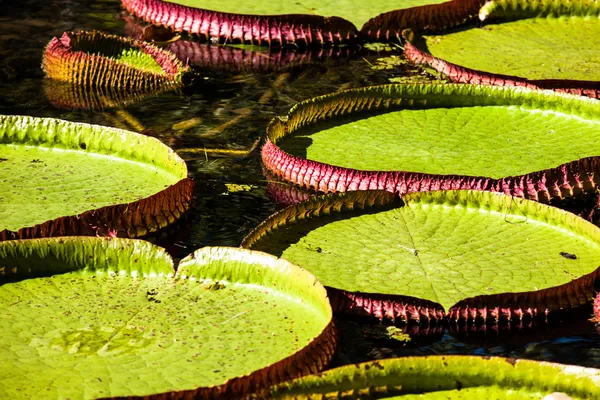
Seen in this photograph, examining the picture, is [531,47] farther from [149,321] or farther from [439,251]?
[149,321]

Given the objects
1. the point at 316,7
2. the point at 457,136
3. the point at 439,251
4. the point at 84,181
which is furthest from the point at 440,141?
the point at 316,7

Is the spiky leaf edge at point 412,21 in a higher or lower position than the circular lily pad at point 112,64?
higher

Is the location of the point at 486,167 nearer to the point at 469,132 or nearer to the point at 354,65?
the point at 469,132

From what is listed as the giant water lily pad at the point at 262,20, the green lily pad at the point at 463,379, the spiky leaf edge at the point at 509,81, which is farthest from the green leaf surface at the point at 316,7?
the green lily pad at the point at 463,379

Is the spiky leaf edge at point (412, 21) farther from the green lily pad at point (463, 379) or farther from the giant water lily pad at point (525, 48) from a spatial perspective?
the green lily pad at point (463, 379)

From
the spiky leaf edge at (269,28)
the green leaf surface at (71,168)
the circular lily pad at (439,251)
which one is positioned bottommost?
the green leaf surface at (71,168)

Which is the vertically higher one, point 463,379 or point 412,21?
point 412,21

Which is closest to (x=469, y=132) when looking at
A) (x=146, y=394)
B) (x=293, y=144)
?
(x=293, y=144)
